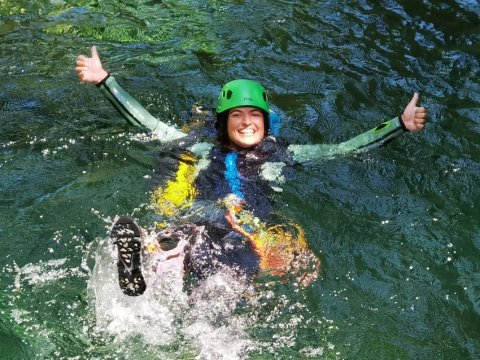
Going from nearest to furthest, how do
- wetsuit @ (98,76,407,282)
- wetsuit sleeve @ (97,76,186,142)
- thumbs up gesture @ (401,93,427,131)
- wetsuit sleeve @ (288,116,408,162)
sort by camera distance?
wetsuit @ (98,76,407,282) → thumbs up gesture @ (401,93,427,131) → wetsuit sleeve @ (288,116,408,162) → wetsuit sleeve @ (97,76,186,142)

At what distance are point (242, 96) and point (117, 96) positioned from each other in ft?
4.10

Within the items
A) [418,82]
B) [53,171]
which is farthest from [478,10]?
[53,171]

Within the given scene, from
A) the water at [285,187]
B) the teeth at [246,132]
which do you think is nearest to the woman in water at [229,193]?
the teeth at [246,132]

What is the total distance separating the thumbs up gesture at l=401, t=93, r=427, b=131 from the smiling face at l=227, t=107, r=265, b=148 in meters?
1.39

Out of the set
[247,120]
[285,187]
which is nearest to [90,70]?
[247,120]

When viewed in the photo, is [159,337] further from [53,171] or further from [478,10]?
[478,10]

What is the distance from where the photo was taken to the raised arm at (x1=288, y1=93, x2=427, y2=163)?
5281 mm

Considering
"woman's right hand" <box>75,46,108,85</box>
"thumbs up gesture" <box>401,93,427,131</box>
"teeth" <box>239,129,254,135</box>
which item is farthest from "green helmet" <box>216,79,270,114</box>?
"thumbs up gesture" <box>401,93,427,131</box>

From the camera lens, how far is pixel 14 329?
3.90 meters

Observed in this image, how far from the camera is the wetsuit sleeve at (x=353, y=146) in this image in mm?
5426

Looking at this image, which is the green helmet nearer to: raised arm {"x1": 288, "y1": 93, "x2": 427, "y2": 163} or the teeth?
the teeth

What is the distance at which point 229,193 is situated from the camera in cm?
502

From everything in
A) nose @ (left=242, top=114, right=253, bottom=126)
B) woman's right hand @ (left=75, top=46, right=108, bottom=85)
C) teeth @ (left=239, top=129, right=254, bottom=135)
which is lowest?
teeth @ (left=239, top=129, right=254, bottom=135)

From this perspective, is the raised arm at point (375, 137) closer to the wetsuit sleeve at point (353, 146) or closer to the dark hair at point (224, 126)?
the wetsuit sleeve at point (353, 146)
